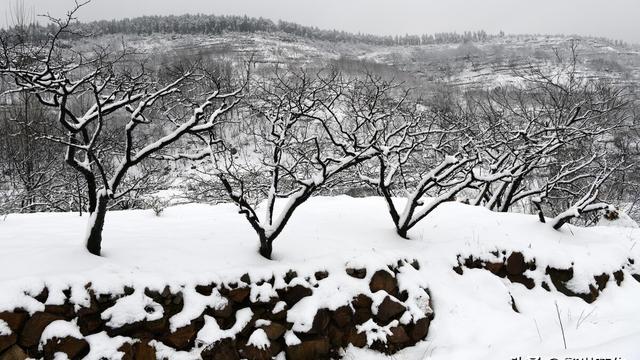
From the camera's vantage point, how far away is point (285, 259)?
5594 millimetres

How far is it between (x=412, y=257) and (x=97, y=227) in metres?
4.47

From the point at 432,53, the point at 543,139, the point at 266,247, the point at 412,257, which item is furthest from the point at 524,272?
the point at 432,53

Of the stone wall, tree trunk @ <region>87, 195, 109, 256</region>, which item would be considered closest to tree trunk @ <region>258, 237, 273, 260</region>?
the stone wall

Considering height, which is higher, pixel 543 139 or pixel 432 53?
pixel 432 53

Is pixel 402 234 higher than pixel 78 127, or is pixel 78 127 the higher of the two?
pixel 78 127

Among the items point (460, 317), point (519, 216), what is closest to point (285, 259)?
point (460, 317)

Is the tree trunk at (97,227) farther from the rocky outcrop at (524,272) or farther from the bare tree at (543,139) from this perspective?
the bare tree at (543,139)

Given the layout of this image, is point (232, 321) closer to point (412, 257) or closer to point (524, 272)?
point (412, 257)

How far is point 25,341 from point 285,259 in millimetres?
2958

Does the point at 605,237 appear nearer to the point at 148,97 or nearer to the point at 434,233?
the point at 434,233

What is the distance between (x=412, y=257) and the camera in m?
6.39

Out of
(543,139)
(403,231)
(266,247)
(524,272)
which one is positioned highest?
(543,139)

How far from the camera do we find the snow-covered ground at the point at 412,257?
4496 millimetres

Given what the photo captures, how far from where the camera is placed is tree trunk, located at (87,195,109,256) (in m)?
4.70
